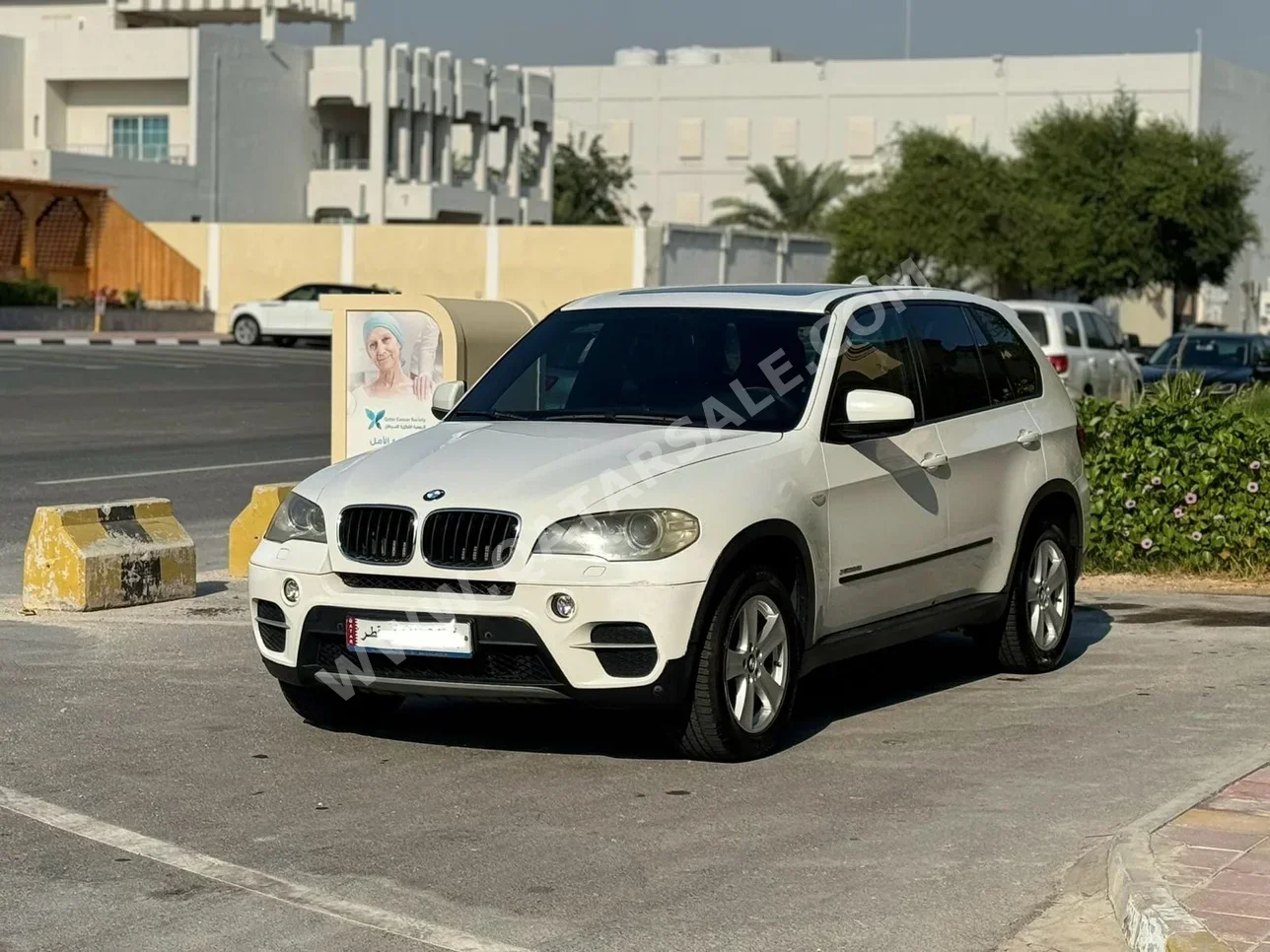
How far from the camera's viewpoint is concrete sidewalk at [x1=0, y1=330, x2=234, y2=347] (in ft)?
158

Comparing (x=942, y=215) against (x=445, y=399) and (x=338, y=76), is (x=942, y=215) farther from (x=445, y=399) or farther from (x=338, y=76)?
(x=445, y=399)

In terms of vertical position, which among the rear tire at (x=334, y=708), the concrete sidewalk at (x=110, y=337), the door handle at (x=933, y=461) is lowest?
the rear tire at (x=334, y=708)

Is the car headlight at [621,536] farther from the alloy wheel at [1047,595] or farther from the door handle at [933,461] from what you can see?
the alloy wheel at [1047,595]

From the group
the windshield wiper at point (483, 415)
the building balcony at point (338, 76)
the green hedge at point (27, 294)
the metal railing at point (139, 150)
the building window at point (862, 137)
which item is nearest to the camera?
the windshield wiper at point (483, 415)

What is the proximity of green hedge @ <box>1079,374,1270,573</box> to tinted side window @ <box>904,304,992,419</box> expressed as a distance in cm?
427

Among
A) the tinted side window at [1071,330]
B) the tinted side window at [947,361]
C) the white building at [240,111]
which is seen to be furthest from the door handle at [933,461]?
the white building at [240,111]

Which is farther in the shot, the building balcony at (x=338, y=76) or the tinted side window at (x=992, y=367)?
the building balcony at (x=338, y=76)

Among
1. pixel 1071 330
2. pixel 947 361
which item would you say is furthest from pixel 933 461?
pixel 1071 330

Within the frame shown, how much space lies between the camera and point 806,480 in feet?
25.7

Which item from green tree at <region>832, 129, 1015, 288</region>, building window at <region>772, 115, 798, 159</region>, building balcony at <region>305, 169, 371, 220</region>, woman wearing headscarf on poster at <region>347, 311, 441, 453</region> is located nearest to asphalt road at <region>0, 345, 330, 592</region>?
woman wearing headscarf on poster at <region>347, 311, 441, 453</region>

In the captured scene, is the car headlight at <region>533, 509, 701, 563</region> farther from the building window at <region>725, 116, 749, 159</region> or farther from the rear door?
the building window at <region>725, 116, 749, 159</region>

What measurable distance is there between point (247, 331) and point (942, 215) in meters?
20.9

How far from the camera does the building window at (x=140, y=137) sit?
223ft

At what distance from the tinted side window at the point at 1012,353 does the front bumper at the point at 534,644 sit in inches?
115
